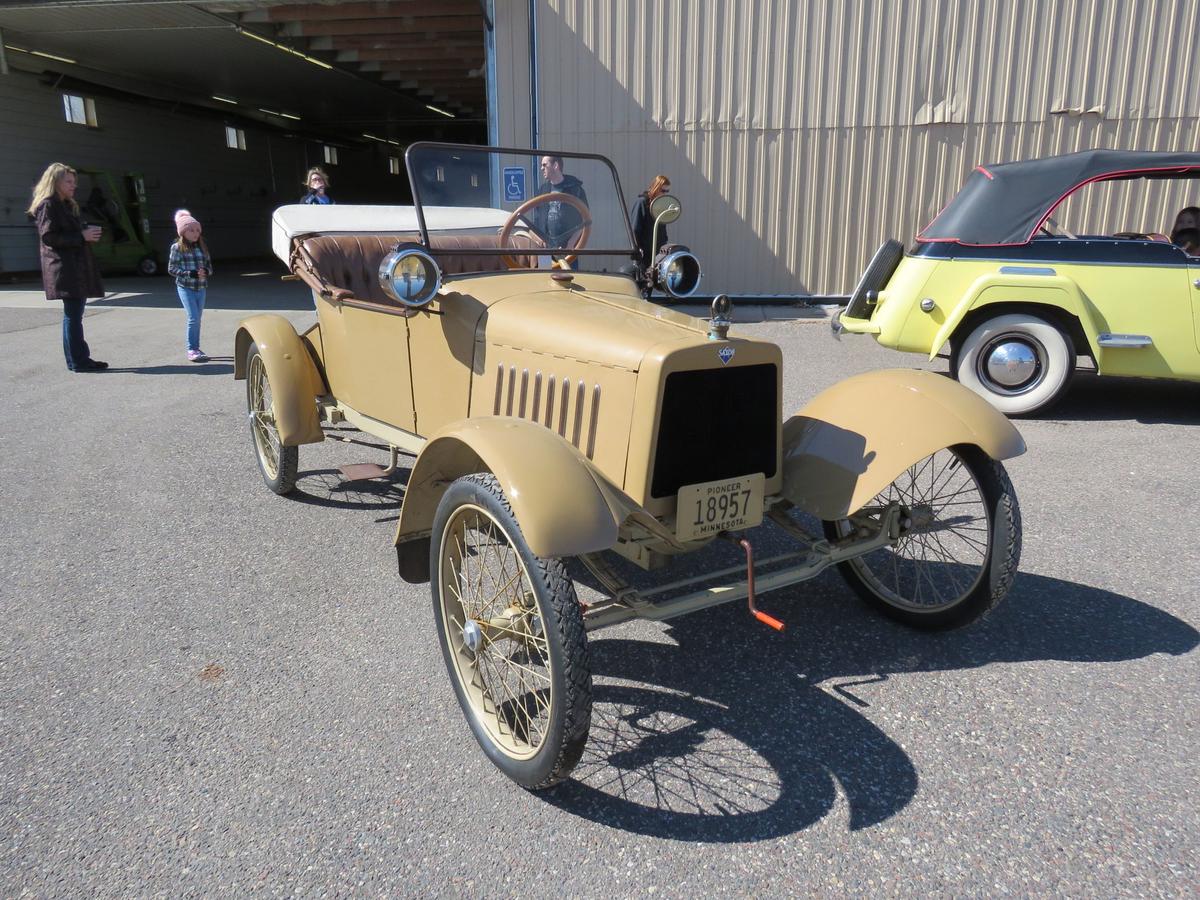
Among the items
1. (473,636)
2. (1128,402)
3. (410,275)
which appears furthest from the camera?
(1128,402)

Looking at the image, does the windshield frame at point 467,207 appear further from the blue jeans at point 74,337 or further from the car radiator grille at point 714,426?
the blue jeans at point 74,337

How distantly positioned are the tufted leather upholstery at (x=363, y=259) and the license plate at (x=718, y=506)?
65.1 inches

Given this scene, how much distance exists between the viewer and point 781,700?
2707mm

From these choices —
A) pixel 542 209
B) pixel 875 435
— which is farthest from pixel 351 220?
pixel 875 435

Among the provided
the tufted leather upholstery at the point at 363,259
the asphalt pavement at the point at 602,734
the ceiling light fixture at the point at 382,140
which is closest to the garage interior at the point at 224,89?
the ceiling light fixture at the point at 382,140

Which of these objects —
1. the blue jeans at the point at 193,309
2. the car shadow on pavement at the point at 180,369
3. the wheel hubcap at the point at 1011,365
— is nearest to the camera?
the wheel hubcap at the point at 1011,365

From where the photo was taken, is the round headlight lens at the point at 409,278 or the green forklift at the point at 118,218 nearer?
the round headlight lens at the point at 409,278

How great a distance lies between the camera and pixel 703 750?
2465 millimetres

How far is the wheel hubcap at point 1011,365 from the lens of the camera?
6.21 meters

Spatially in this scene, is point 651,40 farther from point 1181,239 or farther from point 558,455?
point 558,455

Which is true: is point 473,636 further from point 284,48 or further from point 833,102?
point 284,48

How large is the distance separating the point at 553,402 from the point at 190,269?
6935mm

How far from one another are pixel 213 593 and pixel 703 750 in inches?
88.2

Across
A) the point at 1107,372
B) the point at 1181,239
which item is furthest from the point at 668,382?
the point at 1181,239
